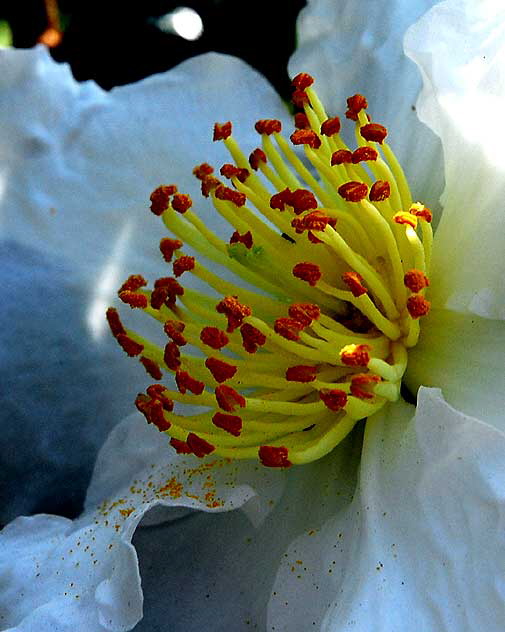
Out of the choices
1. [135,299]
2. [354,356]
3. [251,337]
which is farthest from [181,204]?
[354,356]

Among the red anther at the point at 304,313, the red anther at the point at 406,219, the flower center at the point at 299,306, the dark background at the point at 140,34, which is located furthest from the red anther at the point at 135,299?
the dark background at the point at 140,34

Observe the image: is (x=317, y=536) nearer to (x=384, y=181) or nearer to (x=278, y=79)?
(x=384, y=181)

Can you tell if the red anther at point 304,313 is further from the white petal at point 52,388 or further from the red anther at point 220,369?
the white petal at point 52,388

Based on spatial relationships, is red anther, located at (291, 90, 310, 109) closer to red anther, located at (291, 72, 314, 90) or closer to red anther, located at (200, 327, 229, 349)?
red anther, located at (291, 72, 314, 90)

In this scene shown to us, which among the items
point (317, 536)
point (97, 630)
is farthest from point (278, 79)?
point (97, 630)

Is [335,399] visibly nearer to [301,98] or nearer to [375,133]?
[375,133]

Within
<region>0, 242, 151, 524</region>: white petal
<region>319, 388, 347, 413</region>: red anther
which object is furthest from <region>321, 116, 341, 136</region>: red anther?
<region>0, 242, 151, 524</region>: white petal
